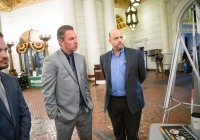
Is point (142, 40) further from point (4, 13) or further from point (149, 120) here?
point (149, 120)

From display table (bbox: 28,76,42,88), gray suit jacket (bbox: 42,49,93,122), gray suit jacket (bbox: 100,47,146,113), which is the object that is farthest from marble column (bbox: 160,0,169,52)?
gray suit jacket (bbox: 42,49,93,122)

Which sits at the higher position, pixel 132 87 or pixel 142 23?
pixel 142 23

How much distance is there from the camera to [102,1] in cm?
1254

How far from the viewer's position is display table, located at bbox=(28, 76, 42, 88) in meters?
11.9

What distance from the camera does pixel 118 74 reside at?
2.80m

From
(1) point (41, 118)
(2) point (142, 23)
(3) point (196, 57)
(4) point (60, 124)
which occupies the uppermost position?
(2) point (142, 23)

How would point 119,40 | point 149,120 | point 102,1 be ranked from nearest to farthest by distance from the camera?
point 119,40
point 149,120
point 102,1

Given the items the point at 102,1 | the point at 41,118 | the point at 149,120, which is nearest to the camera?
the point at 149,120

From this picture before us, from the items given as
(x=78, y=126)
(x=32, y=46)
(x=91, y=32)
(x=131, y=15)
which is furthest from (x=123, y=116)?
(x=131, y=15)

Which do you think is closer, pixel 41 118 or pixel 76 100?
pixel 76 100

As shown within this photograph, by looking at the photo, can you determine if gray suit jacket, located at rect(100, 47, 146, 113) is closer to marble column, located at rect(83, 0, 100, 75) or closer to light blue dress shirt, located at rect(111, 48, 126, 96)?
light blue dress shirt, located at rect(111, 48, 126, 96)

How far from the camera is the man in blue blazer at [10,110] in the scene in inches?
65.2

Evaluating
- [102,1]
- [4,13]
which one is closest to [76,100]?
[102,1]

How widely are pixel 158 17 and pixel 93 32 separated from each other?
6.55 m
